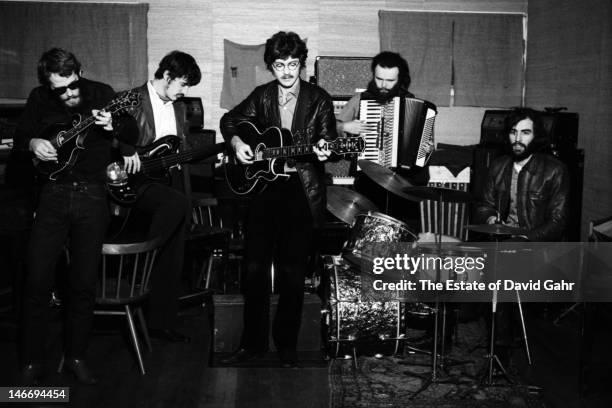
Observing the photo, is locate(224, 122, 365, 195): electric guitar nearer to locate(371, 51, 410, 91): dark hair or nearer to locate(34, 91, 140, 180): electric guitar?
locate(34, 91, 140, 180): electric guitar

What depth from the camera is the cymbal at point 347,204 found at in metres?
4.66

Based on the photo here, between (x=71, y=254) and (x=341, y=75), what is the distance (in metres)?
3.60

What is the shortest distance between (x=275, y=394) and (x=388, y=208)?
1962 millimetres

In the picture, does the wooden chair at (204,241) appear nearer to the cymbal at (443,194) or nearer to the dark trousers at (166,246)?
the dark trousers at (166,246)

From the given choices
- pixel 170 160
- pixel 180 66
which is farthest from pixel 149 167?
pixel 180 66

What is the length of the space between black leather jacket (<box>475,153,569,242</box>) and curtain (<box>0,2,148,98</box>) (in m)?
4.30

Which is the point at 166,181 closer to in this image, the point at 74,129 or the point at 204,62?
the point at 74,129

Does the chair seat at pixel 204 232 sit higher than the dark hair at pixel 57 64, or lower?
lower

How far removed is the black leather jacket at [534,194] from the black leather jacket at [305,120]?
1236mm

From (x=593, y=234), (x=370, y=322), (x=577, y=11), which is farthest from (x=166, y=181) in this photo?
(x=577, y=11)

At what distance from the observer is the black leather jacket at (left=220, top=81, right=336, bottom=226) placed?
14.0 ft

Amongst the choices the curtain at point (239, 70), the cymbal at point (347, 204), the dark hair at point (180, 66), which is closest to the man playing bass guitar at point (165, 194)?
the dark hair at point (180, 66)

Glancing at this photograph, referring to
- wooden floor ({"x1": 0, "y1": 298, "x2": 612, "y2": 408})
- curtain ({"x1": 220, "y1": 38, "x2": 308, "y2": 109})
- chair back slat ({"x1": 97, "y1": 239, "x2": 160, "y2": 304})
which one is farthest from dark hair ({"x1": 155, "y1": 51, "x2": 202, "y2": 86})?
curtain ({"x1": 220, "y1": 38, "x2": 308, "y2": 109})

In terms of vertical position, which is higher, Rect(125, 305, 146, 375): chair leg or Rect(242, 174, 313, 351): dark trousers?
Rect(242, 174, 313, 351): dark trousers
